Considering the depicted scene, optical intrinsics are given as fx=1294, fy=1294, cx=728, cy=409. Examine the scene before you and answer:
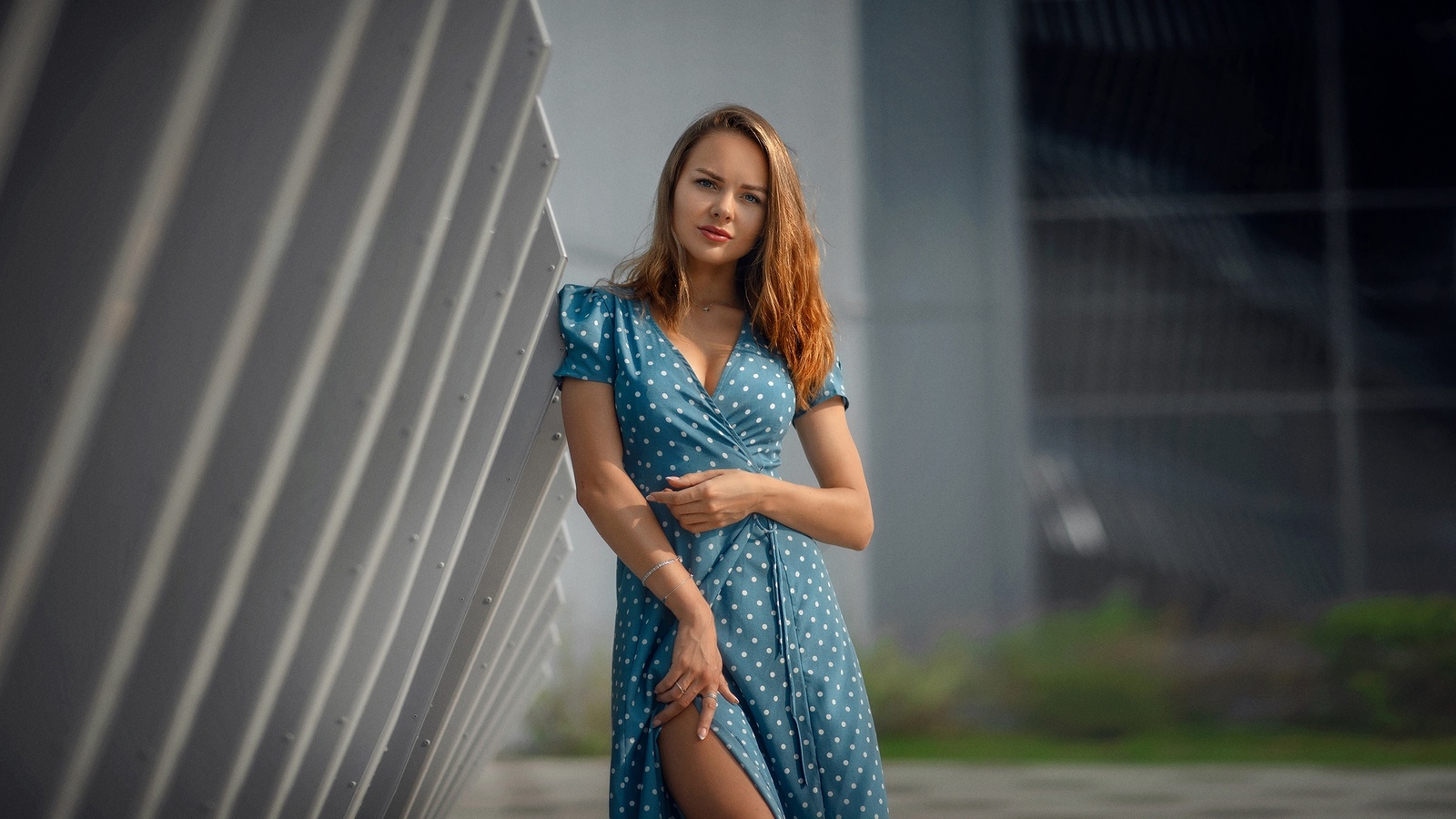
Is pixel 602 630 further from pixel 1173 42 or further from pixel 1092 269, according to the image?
pixel 1173 42

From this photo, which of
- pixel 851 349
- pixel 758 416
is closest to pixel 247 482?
pixel 758 416

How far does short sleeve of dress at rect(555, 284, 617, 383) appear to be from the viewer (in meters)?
2.01

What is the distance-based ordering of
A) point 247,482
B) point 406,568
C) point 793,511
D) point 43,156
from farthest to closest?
point 793,511, point 406,568, point 247,482, point 43,156

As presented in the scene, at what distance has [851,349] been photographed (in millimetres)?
7996

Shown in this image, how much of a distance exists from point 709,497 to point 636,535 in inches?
Result: 4.9

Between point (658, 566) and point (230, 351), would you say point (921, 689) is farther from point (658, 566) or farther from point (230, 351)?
point (230, 351)

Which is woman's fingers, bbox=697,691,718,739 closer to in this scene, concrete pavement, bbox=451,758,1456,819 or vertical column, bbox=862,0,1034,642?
concrete pavement, bbox=451,758,1456,819

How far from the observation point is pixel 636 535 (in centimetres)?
194

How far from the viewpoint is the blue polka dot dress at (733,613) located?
76.8 inches

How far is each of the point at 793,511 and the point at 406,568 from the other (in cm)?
60

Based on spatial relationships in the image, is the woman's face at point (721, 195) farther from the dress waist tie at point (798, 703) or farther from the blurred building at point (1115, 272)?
the blurred building at point (1115, 272)

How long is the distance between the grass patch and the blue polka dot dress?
4822 mm

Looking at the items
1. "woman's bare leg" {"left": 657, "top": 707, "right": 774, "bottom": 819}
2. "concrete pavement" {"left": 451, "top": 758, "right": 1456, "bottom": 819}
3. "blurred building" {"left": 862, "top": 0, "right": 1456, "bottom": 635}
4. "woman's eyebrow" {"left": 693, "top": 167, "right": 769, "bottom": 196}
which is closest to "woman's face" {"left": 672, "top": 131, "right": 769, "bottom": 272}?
"woman's eyebrow" {"left": 693, "top": 167, "right": 769, "bottom": 196}

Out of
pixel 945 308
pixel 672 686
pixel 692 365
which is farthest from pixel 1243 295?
pixel 672 686
